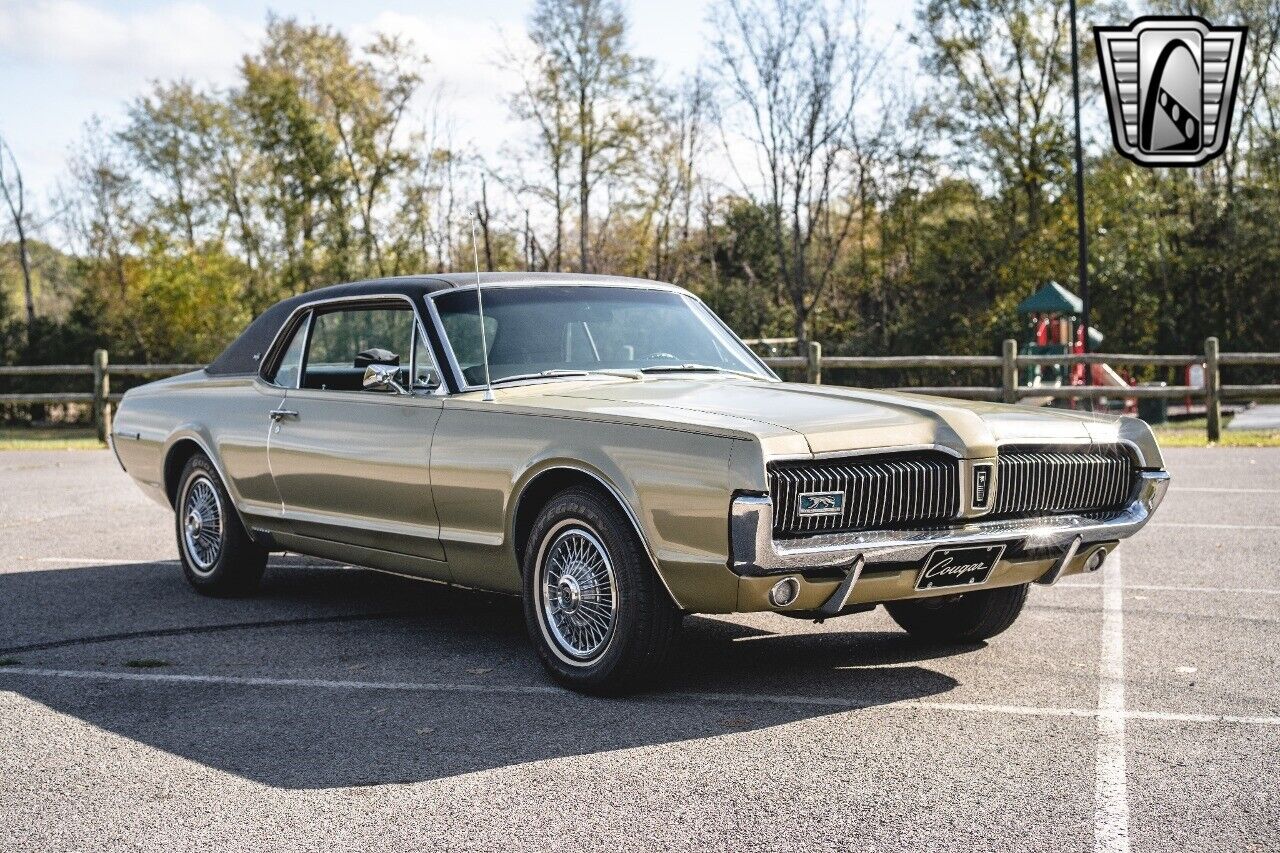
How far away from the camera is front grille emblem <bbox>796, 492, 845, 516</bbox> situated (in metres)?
5.04

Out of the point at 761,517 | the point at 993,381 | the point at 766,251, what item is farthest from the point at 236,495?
the point at 766,251

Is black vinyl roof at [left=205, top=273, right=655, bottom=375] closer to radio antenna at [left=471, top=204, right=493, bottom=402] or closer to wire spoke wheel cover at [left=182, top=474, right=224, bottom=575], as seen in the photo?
radio antenna at [left=471, top=204, right=493, bottom=402]

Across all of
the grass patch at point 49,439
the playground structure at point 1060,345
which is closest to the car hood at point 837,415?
the grass patch at point 49,439

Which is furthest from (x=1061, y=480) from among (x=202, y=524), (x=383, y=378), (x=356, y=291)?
(x=202, y=524)

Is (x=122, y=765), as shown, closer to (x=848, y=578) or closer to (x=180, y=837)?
(x=180, y=837)

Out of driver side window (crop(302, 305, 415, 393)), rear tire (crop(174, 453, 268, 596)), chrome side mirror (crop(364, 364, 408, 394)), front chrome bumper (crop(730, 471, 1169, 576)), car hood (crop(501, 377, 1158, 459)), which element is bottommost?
rear tire (crop(174, 453, 268, 596))

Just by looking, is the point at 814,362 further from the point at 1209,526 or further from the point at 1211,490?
the point at 1209,526

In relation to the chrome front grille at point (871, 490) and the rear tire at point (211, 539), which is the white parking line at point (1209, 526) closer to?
the chrome front grille at point (871, 490)

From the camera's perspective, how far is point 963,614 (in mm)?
6555

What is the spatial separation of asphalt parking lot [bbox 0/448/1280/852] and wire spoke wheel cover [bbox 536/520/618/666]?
0.70 ft

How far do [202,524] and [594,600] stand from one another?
3.46m

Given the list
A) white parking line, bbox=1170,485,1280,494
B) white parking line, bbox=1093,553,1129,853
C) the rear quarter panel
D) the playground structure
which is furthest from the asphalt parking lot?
the playground structure

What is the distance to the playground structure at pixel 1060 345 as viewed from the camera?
28.3 meters

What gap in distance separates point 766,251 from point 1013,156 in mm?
8642
